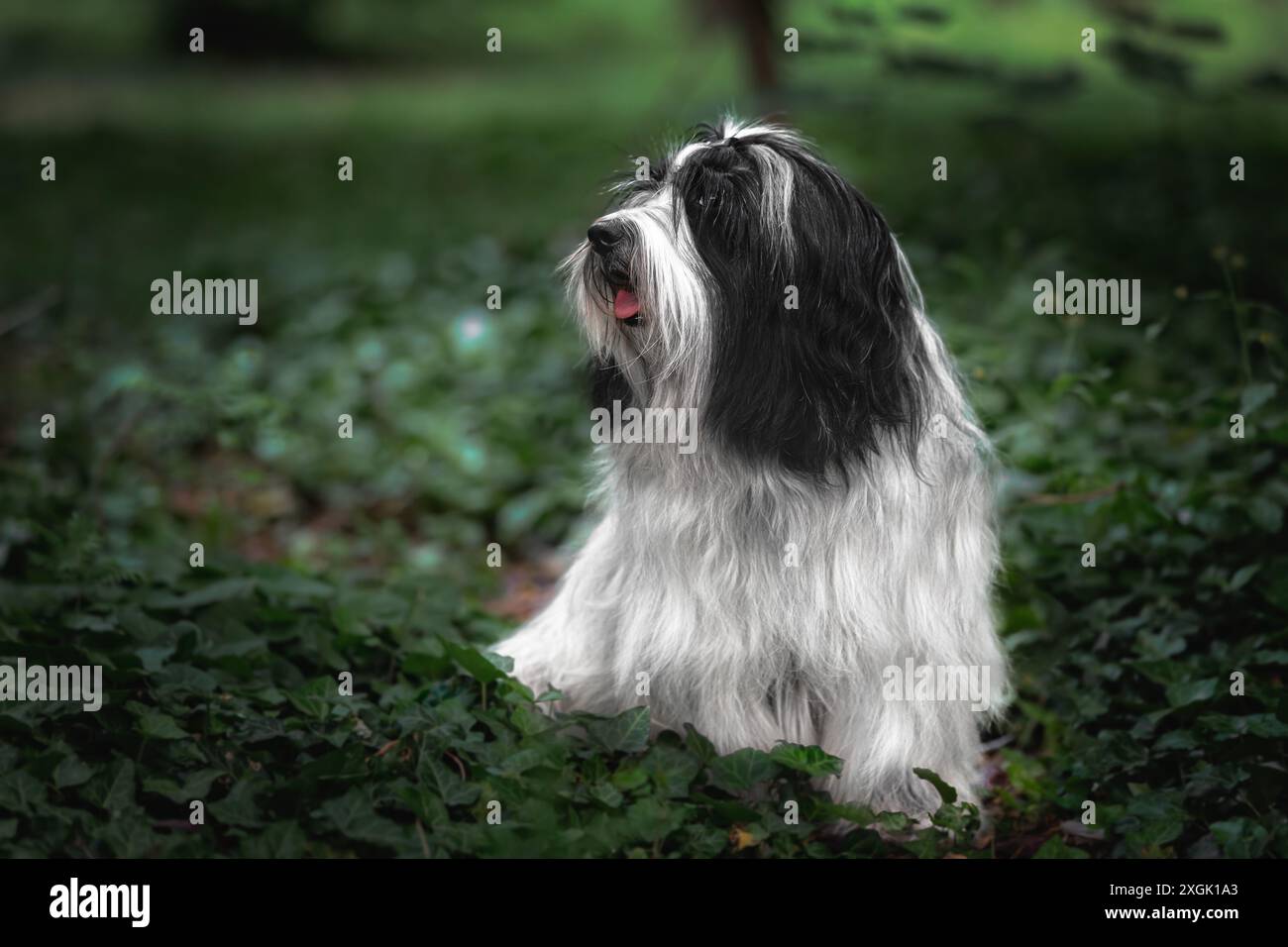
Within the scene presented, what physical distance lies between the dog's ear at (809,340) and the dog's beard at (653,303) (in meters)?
0.06

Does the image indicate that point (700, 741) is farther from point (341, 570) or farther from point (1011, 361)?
point (1011, 361)

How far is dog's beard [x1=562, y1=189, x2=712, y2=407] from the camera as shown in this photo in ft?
12.0

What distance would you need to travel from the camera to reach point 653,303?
3662 mm

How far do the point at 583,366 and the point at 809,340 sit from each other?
141cm

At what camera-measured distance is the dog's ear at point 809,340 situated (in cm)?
375

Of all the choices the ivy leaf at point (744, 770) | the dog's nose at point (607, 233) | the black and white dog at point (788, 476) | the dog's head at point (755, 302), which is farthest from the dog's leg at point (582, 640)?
the dog's nose at point (607, 233)

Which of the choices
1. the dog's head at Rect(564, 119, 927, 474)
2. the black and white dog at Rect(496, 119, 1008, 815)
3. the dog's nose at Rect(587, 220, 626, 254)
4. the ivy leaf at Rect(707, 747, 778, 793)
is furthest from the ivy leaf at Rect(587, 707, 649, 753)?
the dog's nose at Rect(587, 220, 626, 254)

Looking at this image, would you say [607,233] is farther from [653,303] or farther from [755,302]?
[755,302]

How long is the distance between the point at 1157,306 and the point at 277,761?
5536 millimetres

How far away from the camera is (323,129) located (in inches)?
560

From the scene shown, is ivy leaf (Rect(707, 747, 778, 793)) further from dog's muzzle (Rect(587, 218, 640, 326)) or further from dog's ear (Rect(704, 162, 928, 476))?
dog's muzzle (Rect(587, 218, 640, 326))

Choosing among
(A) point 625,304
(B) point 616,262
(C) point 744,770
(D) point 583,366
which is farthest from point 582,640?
(B) point 616,262

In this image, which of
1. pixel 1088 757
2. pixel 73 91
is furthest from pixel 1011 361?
pixel 73 91

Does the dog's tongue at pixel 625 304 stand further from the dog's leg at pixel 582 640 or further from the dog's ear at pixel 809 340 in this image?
the dog's leg at pixel 582 640
